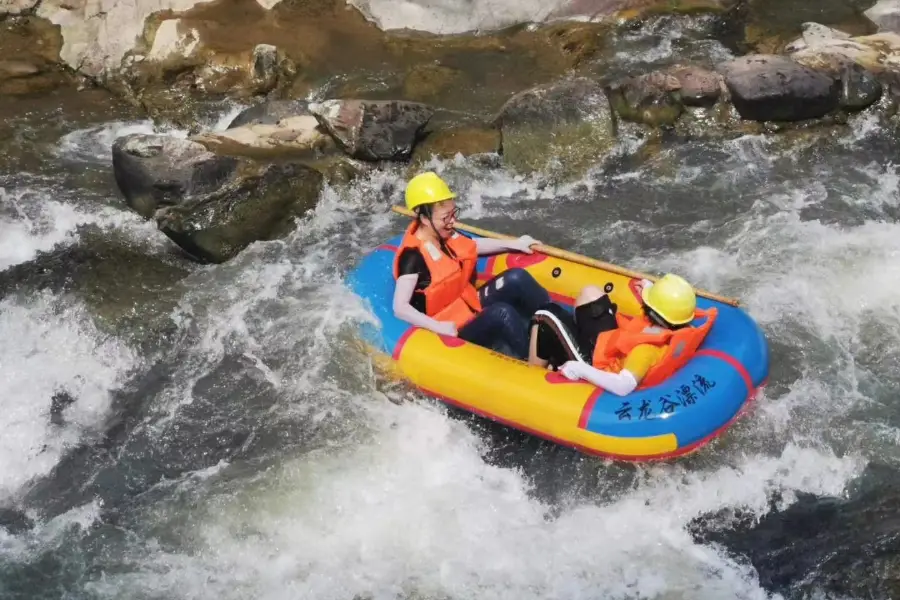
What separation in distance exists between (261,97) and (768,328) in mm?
5903

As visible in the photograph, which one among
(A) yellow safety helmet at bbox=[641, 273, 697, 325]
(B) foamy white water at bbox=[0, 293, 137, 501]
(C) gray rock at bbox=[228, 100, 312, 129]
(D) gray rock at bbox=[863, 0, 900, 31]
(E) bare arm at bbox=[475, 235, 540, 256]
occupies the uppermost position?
(A) yellow safety helmet at bbox=[641, 273, 697, 325]

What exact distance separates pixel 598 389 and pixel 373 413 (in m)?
1.53

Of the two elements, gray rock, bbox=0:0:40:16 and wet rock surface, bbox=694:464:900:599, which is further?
gray rock, bbox=0:0:40:16

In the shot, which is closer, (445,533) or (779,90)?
(445,533)

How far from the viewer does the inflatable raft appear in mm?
4906

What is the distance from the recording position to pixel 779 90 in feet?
27.1

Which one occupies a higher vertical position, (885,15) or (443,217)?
(443,217)

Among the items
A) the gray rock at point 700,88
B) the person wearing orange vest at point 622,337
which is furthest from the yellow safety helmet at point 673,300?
the gray rock at point 700,88

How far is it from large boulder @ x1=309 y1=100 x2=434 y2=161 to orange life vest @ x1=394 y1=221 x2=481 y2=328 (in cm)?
251

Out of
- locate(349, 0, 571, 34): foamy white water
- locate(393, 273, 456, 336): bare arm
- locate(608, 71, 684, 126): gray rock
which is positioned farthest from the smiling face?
locate(349, 0, 571, 34): foamy white water

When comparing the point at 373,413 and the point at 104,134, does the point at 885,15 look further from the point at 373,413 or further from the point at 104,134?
the point at 104,134

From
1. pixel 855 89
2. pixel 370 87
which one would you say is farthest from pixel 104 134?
pixel 855 89

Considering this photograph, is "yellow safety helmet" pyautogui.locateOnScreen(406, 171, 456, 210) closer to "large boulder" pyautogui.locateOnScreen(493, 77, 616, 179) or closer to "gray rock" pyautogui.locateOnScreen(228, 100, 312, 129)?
"large boulder" pyautogui.locateOnScreen(493, 77, 616, 179)

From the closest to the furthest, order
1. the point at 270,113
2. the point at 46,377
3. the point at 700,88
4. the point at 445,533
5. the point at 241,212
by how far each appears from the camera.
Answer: the point at 445,533
the point at 46,377
the point at 241,212
the point at 700,88
the point at 270,113
